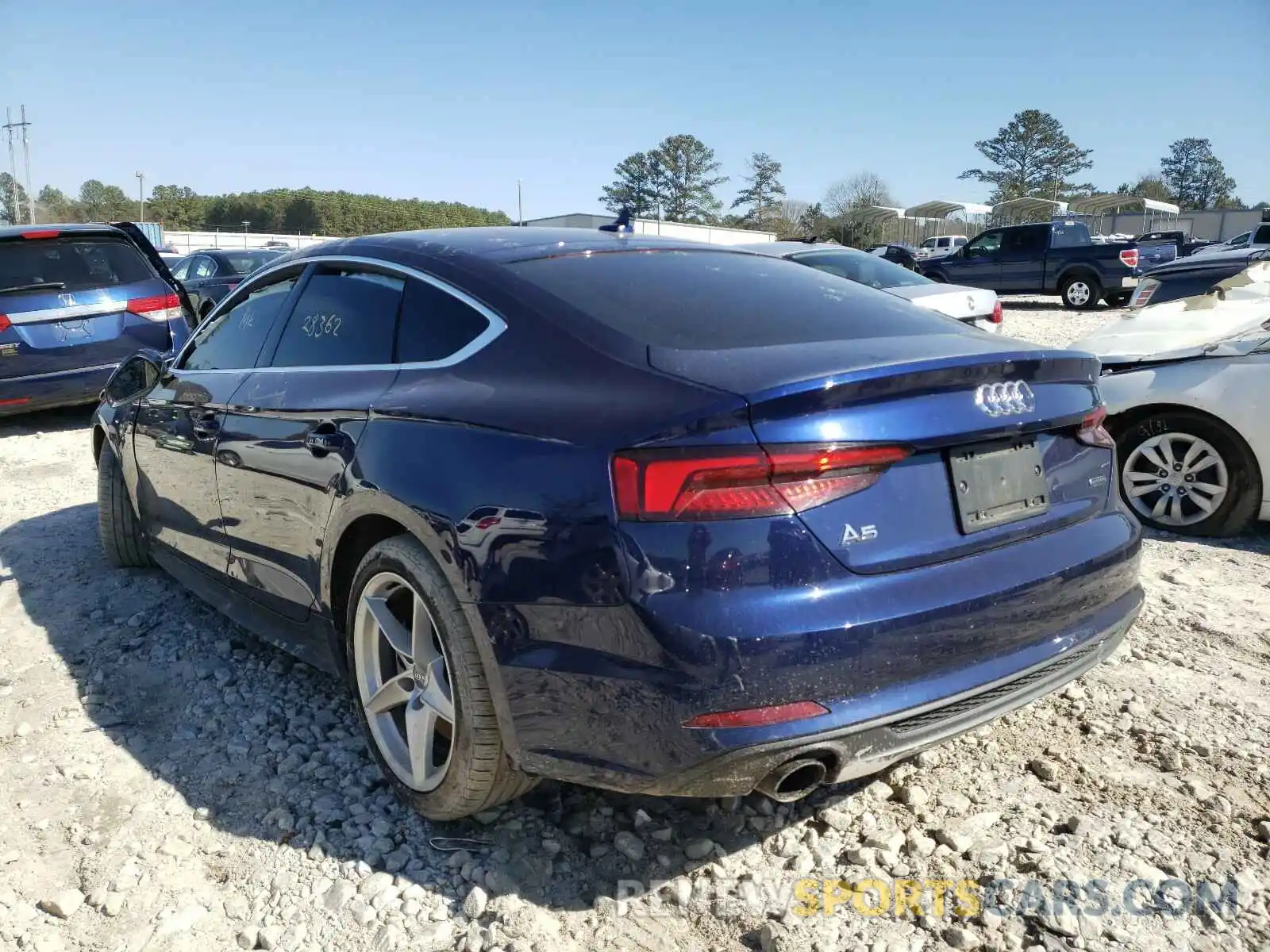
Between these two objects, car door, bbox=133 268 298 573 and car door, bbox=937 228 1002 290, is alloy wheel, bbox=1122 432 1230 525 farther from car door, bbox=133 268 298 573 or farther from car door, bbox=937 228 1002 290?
car door, bbox=937 228 1002 290

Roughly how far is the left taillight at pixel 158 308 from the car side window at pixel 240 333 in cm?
496

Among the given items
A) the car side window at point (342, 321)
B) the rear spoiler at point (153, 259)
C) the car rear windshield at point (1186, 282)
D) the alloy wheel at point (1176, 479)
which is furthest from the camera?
the rear spoiler at point (153, 259)

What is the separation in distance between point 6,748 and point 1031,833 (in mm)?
3125

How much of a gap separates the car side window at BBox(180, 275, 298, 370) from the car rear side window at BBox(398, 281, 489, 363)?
880mm

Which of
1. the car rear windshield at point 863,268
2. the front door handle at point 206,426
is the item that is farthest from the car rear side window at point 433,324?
the car rear windshield at point 863,268

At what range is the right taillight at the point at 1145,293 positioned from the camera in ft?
25.9

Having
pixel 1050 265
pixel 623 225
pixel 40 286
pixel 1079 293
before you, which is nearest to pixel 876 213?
pixel 1050 265

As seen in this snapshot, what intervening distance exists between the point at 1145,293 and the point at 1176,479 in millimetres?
3620

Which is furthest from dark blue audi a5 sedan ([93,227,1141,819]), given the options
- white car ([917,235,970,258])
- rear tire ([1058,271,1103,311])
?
white car ([917,235,970,258])

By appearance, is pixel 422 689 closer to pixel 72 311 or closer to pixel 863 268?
pixel 72 311

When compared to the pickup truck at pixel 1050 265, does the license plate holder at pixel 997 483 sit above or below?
below

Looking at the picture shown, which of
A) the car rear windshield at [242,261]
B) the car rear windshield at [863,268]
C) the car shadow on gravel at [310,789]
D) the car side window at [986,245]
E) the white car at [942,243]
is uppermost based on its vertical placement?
the white car at [942,243]

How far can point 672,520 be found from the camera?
1.98 meters

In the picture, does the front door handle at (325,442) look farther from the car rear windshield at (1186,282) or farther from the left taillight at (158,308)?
the car rear windshield at (1186,282)
